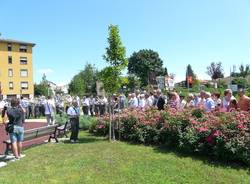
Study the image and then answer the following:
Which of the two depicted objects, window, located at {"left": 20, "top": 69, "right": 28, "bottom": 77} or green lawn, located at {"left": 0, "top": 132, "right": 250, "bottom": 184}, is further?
window, located at {"left": 20, "top": 69, "right": 28, "bottom": 77}

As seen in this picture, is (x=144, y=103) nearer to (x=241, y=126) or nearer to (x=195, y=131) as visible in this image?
(x=195, y=131)

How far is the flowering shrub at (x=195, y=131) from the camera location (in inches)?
338

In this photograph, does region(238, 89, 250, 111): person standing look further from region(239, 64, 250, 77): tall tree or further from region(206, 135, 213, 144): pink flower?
region(239, 64, 250, 77): tall tree

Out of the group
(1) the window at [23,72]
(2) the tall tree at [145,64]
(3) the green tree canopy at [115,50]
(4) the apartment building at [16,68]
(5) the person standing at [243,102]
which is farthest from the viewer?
(2) the tall tree at [145,64]

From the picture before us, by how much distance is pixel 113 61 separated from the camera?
42.8 feet

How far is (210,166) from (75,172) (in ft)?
10.2

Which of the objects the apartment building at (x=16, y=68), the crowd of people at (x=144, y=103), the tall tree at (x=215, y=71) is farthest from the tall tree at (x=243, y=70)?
the crowd of people at (x=144, y=103)

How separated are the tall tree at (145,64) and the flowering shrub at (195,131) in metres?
82.3

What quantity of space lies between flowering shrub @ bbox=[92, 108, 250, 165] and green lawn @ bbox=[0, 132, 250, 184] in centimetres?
41

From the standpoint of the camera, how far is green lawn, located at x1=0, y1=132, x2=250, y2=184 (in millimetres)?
7695

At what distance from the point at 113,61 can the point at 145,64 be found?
82.5 metres

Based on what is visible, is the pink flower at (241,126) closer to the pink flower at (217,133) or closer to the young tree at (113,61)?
the pink flower at (217,133)

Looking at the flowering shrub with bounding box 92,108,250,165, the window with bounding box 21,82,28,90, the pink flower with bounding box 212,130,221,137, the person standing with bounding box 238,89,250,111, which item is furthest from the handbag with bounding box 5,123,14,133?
the window with bounding box 21,82,28,90

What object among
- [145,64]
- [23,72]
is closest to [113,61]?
[23,72]
